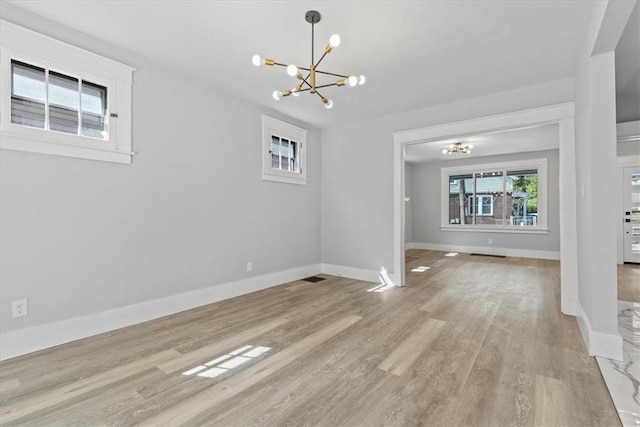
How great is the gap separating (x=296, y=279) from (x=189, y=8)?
379 centimetres

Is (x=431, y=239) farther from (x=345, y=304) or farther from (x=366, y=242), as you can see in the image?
(x=345, y=304)

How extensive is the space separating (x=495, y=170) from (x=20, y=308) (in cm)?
926

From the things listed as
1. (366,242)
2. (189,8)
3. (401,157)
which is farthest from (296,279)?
(189,8)

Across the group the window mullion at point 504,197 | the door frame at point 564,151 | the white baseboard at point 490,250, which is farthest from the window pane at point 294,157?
the window mullion at point 504,197

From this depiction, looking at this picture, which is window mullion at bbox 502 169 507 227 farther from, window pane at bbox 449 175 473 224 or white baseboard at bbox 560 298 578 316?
white baseboard at bbox 560 298 578 316

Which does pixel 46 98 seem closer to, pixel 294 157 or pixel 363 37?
pixel 363 37

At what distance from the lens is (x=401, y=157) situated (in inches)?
179

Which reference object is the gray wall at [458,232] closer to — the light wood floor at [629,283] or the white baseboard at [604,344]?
the light wood floor at [629,283]

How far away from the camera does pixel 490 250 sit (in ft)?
25.4

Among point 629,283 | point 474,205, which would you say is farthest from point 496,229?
point 629,283

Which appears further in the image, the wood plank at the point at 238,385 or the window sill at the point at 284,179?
the window sill at the point at 284,179

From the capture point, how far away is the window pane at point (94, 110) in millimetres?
2676

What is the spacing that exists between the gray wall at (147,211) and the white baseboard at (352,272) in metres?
0.94

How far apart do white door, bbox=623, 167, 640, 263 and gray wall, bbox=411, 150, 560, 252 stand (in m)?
1.15
